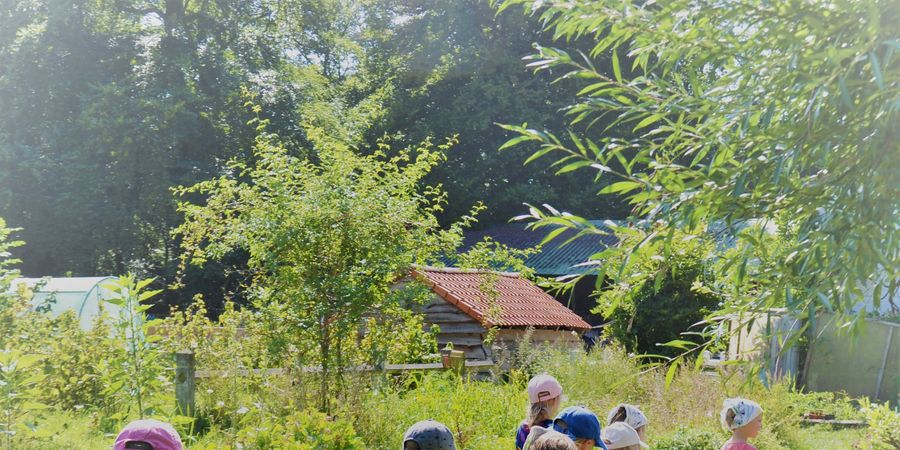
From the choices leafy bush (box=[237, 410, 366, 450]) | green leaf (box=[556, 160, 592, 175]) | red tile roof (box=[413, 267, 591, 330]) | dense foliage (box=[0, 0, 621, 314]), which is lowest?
leafy bush (box=[237, 410, 366, 450])

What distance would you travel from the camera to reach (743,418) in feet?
18.3

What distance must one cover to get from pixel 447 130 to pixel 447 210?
2892 mm

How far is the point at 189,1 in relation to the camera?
106 feet

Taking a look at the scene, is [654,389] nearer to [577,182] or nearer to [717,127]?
[717,127]

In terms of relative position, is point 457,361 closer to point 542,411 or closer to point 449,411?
point 449,411

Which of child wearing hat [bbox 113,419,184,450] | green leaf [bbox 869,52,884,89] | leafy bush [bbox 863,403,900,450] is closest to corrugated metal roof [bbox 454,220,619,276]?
leafy bush [bbox 863,403,900,450]

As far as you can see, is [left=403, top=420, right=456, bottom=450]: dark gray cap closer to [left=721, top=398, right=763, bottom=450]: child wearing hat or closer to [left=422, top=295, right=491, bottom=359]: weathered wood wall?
[left=721, top=398, right=763, bottom=450]: child wearing hat

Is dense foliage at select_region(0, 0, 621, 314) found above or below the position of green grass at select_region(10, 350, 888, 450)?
above

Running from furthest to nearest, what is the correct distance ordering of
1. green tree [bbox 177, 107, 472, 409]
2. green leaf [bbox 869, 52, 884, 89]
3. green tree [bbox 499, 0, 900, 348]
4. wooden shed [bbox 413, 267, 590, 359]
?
1. wooden shed [bbox 413, 267, 590, 359]
2. green tree [bbox 177, 107, 472, 409]
3. green tree [bbox 499, 0, 900, 348]
4. green leaf [bbox 869, 52, 884, 89]

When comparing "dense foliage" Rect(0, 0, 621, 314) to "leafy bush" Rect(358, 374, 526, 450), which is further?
"dense foliage" Rect(0, 0, 621, 314)

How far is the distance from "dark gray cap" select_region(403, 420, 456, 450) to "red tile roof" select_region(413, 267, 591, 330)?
350 inches

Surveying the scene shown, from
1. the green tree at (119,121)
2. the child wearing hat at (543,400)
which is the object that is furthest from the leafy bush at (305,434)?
the green tree at (119,121)

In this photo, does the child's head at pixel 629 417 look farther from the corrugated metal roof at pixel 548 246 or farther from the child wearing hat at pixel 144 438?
the corrugated metal roof at pixel 548 246

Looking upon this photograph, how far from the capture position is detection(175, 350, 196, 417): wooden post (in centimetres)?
839
